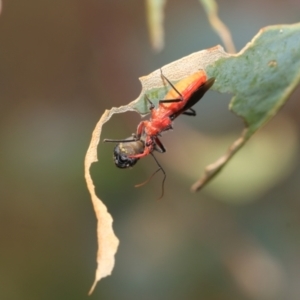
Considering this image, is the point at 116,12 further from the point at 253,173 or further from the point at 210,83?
the point at 210,83

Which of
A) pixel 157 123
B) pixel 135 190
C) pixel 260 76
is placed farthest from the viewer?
pixel 135 190

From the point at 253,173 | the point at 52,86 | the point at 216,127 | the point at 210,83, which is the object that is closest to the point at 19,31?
the point at 52,86

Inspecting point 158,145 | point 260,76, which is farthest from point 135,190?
point 260,76

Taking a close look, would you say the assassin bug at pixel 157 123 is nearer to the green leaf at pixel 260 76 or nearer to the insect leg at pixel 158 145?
the insect leg at pixel 158 145

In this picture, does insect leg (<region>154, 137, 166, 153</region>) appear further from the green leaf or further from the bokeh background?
the bokeh background

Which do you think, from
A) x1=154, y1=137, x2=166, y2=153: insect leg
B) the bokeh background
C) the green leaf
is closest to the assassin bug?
x1=154, y1=137, x2=166, y2=153: insect leg

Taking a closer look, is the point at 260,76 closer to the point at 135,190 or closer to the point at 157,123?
the point at 157,123
